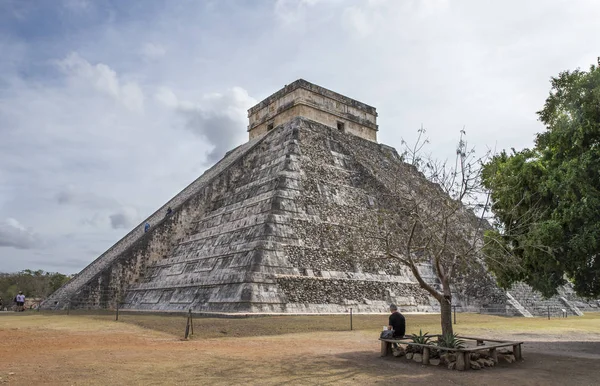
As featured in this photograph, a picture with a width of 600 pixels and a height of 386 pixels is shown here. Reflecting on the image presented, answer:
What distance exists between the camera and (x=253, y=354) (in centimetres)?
814

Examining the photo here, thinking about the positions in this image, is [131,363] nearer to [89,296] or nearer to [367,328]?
[367,328]

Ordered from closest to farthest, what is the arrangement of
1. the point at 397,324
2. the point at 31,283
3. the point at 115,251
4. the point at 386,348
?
the point at 386,348, the point at 397,324, the point at 115,251, the point at 31,283

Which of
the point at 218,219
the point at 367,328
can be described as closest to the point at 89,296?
the point at 218,219

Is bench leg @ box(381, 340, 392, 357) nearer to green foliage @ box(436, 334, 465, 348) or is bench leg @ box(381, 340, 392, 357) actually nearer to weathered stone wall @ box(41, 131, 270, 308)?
green foliage @ box(436, 334, 465, 348)

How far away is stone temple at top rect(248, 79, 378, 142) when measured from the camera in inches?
909

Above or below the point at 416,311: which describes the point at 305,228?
above

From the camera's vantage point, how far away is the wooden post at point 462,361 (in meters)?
7.01

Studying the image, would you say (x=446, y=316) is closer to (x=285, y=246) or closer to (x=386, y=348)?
(x=386, y=348)

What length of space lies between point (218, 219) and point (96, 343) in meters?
9.66

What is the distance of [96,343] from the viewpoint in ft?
30.7

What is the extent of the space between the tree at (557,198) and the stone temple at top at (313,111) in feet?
45.5

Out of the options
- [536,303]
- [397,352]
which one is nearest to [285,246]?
[397,352]

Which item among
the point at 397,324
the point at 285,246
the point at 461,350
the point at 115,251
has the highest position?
the point at 115,251

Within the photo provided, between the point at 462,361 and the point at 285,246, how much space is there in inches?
341
